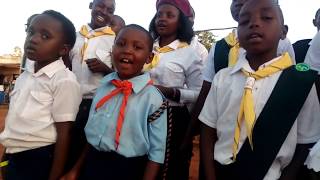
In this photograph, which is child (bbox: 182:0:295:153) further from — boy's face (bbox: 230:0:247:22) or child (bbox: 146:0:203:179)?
child (bbox: 146:0:203:179)

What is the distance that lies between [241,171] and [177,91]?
92 cm

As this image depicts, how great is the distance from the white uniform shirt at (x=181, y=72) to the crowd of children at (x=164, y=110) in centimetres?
1

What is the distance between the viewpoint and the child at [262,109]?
6.03 ft

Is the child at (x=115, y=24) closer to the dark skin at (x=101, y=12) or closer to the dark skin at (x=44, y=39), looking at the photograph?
the dark skin at (x=101, y=12)

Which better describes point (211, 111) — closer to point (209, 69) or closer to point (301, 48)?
point (209, 69)

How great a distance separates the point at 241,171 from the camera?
1897 mm

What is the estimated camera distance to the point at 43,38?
7.63 feet

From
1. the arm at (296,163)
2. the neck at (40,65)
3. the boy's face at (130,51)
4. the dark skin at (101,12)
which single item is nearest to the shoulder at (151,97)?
the boy's face at (130,51)

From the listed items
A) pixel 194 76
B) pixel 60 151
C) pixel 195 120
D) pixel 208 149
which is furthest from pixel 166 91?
pixel 60 151

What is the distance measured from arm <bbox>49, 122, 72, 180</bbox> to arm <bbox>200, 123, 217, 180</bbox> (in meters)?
0.86

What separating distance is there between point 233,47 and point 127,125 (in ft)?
3.44

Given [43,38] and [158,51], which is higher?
[43,38]

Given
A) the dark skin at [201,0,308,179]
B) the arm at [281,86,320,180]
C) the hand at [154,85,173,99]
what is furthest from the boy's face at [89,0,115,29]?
the arm at [281,86,320,180]

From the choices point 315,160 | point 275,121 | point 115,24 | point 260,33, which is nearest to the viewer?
point 315,160
